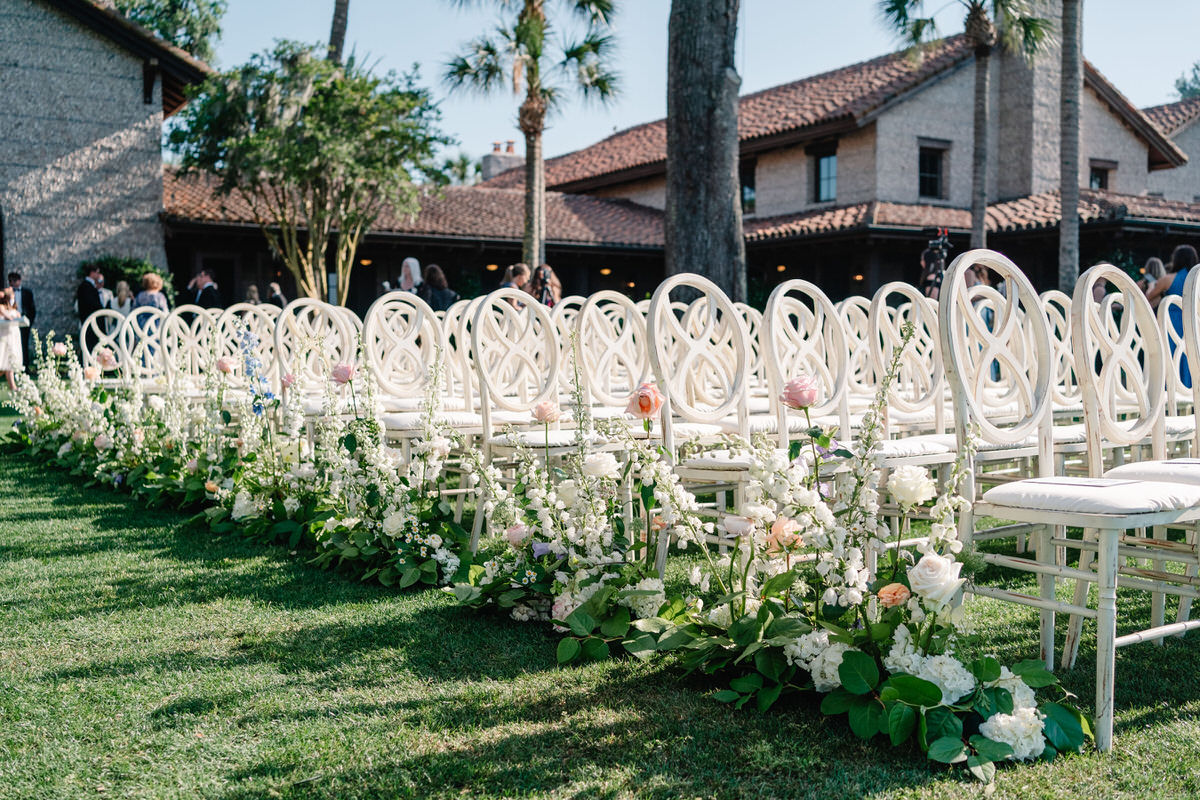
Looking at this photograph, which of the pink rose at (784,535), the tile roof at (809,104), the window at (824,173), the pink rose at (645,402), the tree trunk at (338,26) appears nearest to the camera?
the pink rose at (784,535)

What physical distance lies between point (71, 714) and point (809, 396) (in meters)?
1.97

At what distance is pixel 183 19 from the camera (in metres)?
34.2

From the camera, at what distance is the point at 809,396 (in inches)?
97.1

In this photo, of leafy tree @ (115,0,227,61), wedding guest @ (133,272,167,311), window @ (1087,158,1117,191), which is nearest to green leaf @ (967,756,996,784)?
wedding guest @ (133,272,167,311)

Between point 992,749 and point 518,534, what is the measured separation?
1.48 metres

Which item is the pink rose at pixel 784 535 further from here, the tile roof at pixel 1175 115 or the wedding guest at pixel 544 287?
the tile roof at pixel 1175 115

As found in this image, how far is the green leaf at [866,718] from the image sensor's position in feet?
7.35

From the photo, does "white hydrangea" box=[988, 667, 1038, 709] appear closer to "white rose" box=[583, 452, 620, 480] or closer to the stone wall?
"white rose" box=[583, 452, 620, 480]

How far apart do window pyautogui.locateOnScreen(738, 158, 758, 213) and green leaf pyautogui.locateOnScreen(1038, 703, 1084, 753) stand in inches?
865

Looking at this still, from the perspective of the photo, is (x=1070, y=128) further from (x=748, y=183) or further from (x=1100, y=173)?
(x=1100, y=173)

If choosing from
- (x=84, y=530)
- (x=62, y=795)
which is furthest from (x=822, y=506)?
(x=84, y=530)

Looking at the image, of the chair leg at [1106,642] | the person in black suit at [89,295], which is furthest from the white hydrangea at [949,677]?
the person in black suit at [89,295]

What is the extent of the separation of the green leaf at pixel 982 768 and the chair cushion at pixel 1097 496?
1.92ft

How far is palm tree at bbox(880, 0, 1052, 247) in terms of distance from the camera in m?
16.5
